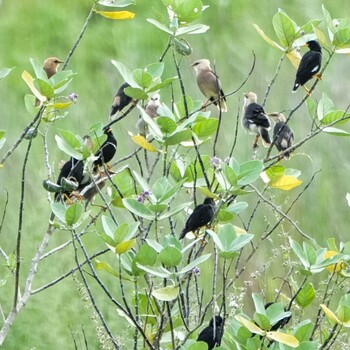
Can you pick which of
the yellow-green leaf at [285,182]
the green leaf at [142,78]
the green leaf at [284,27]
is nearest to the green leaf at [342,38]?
the green leaf at [284,27]

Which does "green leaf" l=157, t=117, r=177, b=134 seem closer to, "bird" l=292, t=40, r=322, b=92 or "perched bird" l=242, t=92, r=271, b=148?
"bird" l=292, t=40, r=322, b=92

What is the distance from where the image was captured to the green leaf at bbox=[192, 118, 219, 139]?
1.54 metres

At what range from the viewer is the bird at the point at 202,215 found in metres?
1.58

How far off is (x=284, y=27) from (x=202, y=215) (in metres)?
0.40

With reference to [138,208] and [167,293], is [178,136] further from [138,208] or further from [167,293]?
[167,293]

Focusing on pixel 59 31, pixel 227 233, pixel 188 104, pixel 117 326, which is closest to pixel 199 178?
pixel 188 104

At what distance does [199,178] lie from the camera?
166cm

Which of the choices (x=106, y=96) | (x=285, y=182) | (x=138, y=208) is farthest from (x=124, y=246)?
(x=106, y=96)

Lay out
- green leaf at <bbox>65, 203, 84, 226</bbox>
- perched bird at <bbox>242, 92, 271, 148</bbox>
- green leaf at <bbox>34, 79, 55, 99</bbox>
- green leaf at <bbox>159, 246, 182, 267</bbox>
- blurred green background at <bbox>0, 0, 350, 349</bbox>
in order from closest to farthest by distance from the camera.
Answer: green leaf at <bbox>159, 246, 182, 267</bbox>, green leaf at <bbox>65, 203, 84, 226</bbox>, green leaf at <bbox>34, 79, 55, 99</bbox>, perched bird at <bbox>242, 92, 271, 148</bbox>, blurred green background at <bbox>0, 0, 350, 349</bbox>

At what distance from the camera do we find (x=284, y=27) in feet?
5.60

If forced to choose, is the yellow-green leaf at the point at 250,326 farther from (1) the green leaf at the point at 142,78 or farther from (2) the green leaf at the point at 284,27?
(2) the green leaf at the point at 284,27

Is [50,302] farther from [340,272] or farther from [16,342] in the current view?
[340,272]

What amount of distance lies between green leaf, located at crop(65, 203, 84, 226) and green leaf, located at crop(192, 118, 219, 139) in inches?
9.7

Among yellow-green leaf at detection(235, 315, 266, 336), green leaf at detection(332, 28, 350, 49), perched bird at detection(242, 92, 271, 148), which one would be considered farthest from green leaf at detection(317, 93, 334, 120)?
perched bird at detection(242, 92, 271, 148)
